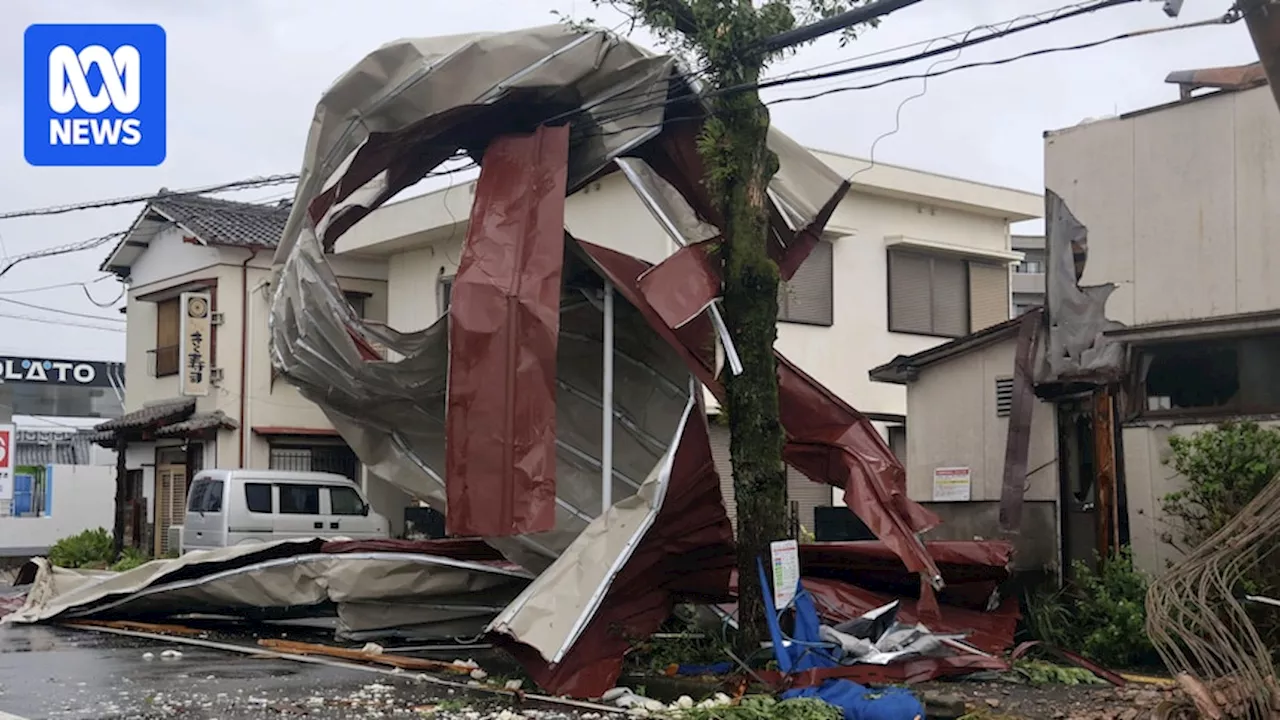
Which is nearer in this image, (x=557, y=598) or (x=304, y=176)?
(x=557, y=598)

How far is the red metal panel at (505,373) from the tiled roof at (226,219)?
1581 cm

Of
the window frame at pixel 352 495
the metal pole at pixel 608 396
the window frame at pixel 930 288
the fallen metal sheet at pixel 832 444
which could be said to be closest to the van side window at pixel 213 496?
the window frame at pixel 352 495

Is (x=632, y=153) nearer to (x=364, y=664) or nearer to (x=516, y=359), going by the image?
(x=516, y=359)

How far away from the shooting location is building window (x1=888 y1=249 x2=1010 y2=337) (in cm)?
2296

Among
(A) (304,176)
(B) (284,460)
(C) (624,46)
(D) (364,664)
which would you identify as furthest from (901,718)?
(B) (284,460)

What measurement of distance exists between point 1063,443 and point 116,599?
401 inches

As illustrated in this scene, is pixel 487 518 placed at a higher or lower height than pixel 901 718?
higher

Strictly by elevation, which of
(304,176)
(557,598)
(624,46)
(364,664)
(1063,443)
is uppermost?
(624,46)

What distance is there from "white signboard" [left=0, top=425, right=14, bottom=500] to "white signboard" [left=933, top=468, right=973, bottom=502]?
1402 centimetres

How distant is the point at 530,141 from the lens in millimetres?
11383

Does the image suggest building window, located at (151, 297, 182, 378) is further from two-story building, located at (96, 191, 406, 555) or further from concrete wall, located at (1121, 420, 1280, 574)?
concrete wall, located at (1121, 420, 1280, 574)

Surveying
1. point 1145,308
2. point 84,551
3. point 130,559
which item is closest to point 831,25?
point 1145,308

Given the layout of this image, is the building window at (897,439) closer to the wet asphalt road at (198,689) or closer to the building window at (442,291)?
the building window at (442,291)

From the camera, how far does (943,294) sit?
23.6 metres
